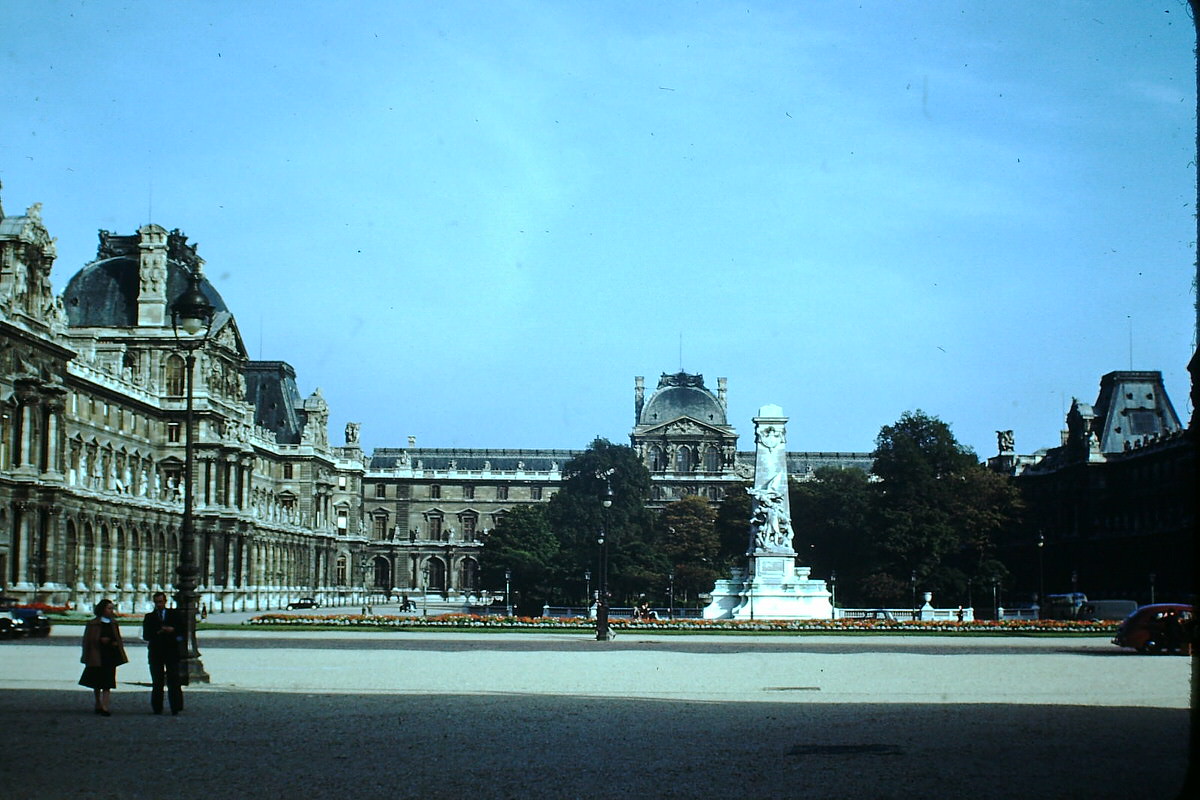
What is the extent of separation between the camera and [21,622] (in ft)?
157

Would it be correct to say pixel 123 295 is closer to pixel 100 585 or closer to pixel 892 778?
pixel 100 585

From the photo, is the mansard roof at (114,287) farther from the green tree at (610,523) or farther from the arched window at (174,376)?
the green tree at (610,523)

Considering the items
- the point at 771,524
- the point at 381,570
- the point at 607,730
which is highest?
the point at 771,524

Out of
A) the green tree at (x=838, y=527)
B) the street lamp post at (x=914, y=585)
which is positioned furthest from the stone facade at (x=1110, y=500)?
the street lamp post at (x=914, y=585)

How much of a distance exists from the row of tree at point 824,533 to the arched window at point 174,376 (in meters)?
26.1

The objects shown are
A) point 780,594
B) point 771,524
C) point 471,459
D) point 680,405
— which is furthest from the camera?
point 471,459

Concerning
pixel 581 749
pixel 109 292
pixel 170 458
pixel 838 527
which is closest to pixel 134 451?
pixel 170 458

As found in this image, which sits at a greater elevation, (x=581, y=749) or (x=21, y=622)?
(x=21, y=622)

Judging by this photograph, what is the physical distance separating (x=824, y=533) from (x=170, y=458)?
146ft

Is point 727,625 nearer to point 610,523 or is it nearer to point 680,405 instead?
point 610,523

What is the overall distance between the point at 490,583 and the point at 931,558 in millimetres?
42684

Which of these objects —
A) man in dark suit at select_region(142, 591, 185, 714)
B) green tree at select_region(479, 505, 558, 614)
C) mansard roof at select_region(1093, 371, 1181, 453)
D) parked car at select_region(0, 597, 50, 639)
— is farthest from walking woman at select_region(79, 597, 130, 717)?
mansard roof at select_region(1093, 371, 1181, 453)

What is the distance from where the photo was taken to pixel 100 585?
81.4 metres

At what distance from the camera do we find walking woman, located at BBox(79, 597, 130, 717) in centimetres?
2155
